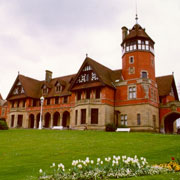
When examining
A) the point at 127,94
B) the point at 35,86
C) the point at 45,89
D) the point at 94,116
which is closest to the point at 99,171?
the point at 94,116

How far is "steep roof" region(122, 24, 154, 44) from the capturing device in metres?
40.1

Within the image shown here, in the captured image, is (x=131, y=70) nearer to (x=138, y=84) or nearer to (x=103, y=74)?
(x=138, y=84)

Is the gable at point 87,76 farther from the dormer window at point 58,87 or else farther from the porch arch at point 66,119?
the porch arch at point 66,119

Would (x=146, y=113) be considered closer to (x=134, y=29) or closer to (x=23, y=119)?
(x=134, y=29)

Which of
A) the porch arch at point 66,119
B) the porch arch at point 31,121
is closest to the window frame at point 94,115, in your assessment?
the porch arch at point 66,119

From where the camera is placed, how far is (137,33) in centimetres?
4041

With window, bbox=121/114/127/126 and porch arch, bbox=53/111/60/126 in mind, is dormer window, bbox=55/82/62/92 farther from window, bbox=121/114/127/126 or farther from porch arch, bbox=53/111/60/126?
window, bbox=121/114/127/126

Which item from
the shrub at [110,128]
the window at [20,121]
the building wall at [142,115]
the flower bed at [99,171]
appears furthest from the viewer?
the window at [20,121]

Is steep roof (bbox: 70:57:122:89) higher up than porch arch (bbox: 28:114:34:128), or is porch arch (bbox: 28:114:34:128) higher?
steep roof (bbox: 70:57:122:89)

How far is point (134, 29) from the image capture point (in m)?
42.1

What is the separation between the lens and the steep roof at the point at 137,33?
4012cm

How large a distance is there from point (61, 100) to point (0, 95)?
34.2 meters

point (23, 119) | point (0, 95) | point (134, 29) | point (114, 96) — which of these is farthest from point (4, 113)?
point (134, 29)

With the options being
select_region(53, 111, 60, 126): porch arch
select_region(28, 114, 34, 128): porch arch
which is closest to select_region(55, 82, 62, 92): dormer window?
select_region(53, 111, 60, 126): porch arch
